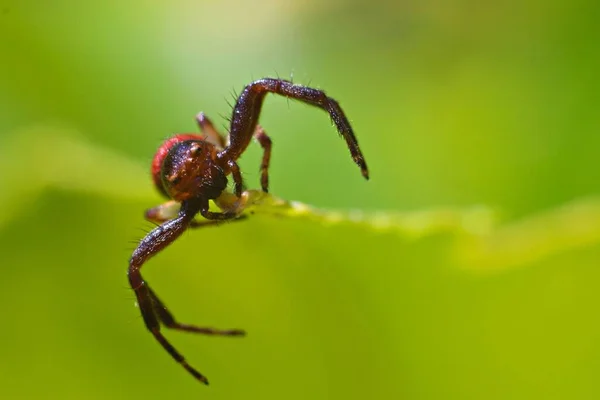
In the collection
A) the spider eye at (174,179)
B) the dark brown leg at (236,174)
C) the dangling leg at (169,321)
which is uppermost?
the dark brown leg at (236,174)

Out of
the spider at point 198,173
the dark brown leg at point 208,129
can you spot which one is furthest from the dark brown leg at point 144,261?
the dark brown leg at point 208,129

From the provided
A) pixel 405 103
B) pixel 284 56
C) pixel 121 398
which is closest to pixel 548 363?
pixel 121 398

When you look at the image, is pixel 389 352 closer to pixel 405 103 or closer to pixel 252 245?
pixel 252 245

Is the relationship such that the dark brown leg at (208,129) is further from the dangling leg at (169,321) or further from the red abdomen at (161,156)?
the dangling leg at (169,321)

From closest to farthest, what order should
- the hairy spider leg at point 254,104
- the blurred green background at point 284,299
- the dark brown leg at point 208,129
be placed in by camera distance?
the blurred green background at point 284,299 < the hairy spider leg at point 254,104 < the dark brown leg at point 208,129

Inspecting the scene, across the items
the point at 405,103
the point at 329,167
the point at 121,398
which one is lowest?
the point at 121,398

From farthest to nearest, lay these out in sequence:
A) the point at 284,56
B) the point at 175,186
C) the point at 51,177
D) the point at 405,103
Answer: the point at 284,56
the point at 405,103
the point at 175,186
the point at 51,177

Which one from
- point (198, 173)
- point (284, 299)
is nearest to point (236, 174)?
point (198, 173)
